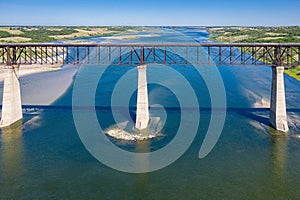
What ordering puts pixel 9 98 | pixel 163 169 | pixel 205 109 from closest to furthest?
pixel 163 169
pixel 9 98
pixel 205 109

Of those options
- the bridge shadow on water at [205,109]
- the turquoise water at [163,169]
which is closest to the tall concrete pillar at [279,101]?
the turquoise water at [163,169]

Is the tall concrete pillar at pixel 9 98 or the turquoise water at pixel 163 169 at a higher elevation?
the tall concrete pillar at pixel 9 98

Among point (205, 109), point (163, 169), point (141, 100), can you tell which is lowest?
point (163, 169)

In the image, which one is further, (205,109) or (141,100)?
(205,109)

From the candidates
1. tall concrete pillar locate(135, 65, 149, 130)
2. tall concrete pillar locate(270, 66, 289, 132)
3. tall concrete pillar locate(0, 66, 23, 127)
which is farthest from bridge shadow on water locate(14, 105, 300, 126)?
tall concrete pillar locate(135, 65, 149, 130)

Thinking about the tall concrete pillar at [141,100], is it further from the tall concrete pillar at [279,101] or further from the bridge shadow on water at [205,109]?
the tall concrete pillar at [279,101]

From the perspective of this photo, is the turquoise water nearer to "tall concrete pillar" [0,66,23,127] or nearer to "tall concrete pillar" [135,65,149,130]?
"tall concrete pillar" [0,66,23,127]

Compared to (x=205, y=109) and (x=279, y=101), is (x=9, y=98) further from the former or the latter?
(x=279, y=101)

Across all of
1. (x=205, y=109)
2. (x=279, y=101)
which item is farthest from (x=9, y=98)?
(x=279, y=101)

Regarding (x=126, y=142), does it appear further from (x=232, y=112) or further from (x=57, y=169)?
(x=232, y=112)
